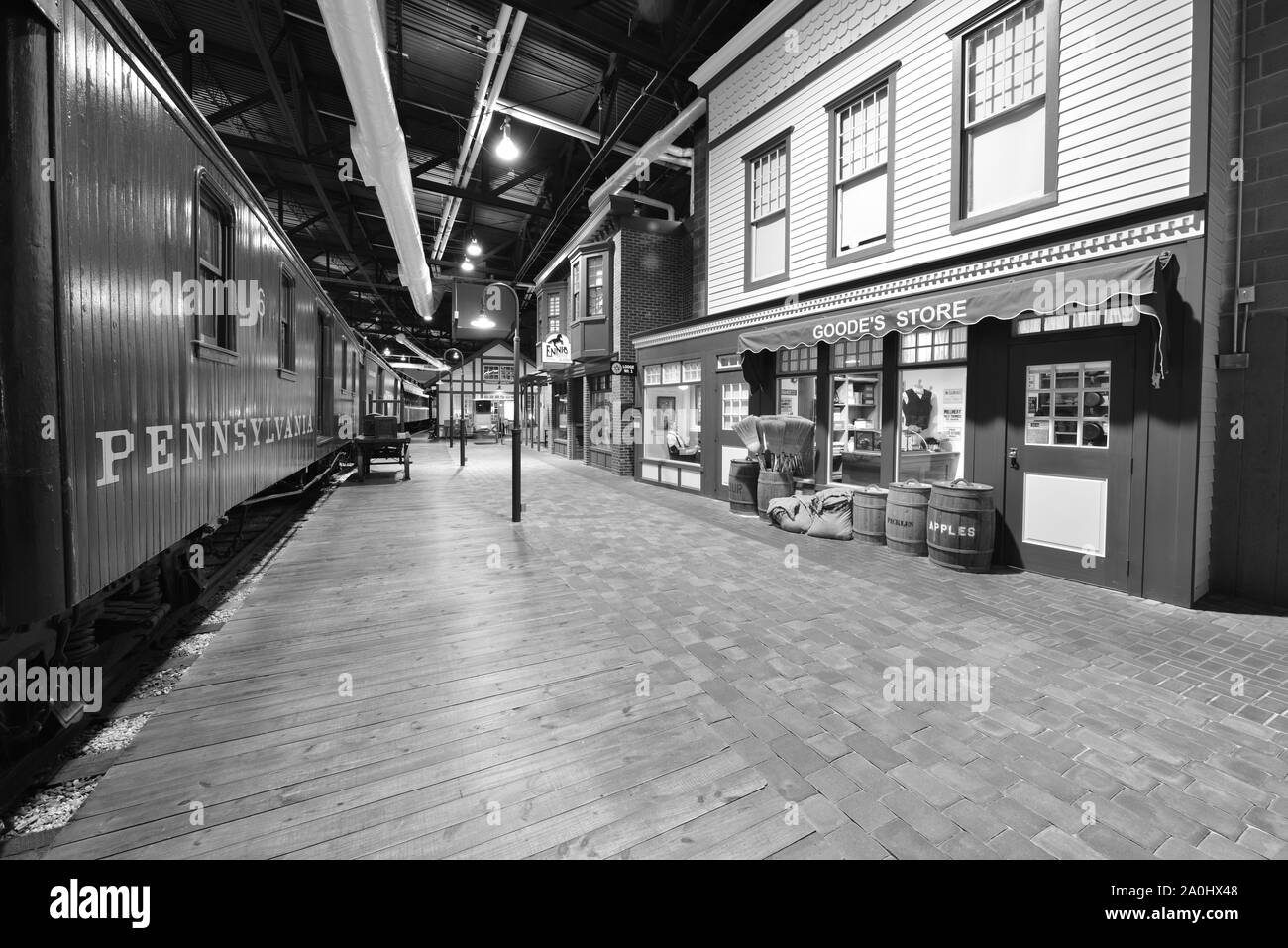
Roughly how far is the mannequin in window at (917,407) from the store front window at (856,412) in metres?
0.44

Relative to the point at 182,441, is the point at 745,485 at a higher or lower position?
lower

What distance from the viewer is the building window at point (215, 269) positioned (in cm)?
361

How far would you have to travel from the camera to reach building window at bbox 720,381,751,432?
984cm

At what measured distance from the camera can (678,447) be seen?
12141 millimetres

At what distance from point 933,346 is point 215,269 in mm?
7350

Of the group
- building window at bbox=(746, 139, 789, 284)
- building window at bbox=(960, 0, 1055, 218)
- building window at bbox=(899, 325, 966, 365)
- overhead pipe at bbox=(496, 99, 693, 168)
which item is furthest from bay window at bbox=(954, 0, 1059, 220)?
overhead pipe at bbox=(496, 99, 693, 168)

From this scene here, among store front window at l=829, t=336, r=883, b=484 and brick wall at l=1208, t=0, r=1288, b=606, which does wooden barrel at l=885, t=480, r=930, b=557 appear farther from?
brick wall at l=1208, t=0, r=1288, b=606

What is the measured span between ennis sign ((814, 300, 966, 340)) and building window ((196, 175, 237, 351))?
255 inches

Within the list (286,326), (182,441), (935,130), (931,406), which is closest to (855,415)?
(931,406)

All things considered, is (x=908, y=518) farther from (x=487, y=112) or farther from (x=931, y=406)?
(x=487, y=112)

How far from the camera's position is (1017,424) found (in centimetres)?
568

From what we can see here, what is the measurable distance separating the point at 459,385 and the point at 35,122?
4244cm
